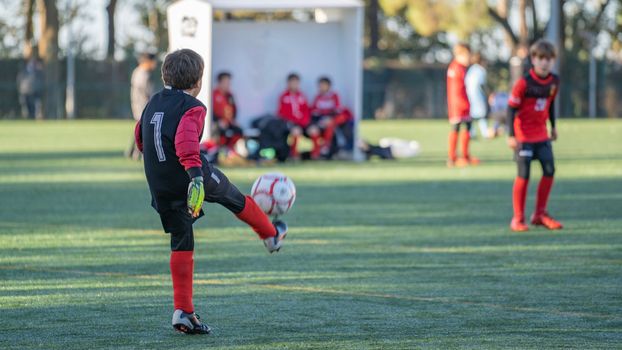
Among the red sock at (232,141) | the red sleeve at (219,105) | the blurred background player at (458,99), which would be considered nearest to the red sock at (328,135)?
the red sock at (232,141)

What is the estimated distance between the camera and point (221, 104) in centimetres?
2070

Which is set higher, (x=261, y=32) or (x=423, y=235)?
(x=261, y=32)

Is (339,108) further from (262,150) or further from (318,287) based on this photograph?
(318,287)

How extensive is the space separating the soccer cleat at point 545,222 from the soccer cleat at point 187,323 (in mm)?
5653

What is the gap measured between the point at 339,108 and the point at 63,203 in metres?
7.80

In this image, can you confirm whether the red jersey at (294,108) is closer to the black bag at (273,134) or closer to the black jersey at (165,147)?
the black bag at (273,134)

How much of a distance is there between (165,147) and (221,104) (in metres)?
13.9

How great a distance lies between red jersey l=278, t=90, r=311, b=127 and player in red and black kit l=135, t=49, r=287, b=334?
14.2 metres

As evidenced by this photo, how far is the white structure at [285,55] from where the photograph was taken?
22047 mm

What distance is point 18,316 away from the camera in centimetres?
743

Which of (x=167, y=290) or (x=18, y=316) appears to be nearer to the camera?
(x=18, y=316)

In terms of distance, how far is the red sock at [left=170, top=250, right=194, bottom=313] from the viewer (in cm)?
685

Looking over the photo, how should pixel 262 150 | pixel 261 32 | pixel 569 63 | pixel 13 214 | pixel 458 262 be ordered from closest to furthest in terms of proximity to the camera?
1. pixel 458 262
2. pixel 13 214
3. pixel 262 150
4. pixel 261 32
5. pixel 569 63

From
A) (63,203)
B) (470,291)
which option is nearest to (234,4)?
(63,203)
